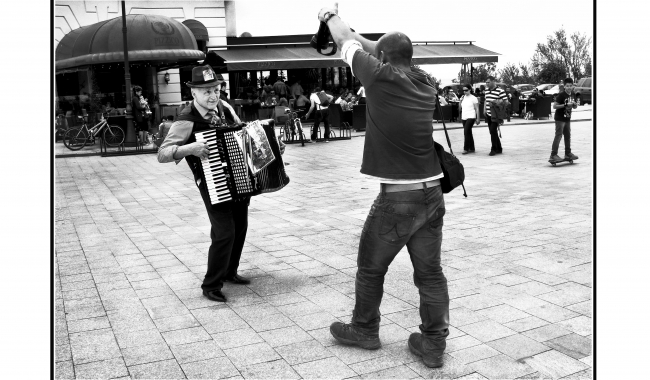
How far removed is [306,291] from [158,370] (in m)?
1.71

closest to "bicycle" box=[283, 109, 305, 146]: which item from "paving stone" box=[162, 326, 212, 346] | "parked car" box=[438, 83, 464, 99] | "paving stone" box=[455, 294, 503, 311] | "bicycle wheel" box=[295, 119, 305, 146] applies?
"bicycle wheel" box=[295, 119, 305, 146]

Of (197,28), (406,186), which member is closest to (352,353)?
(406,186)

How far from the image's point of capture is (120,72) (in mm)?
24531

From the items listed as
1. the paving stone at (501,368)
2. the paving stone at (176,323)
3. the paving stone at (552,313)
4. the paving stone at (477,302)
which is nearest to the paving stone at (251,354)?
the paving stone at (176,323)

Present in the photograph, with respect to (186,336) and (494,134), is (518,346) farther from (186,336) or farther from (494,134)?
(494,134)

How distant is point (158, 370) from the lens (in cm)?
392

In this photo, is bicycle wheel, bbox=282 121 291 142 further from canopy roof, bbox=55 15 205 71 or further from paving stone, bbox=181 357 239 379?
paving stone, bbox=181 357 239 379

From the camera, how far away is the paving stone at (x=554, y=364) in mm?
3754

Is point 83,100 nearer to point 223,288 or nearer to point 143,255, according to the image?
point 143,255

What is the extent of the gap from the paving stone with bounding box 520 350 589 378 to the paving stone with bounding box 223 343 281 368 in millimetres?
1509

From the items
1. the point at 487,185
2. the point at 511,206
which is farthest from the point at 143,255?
the point at 487,185

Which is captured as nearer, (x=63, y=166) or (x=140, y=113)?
(x=63, y=166)
